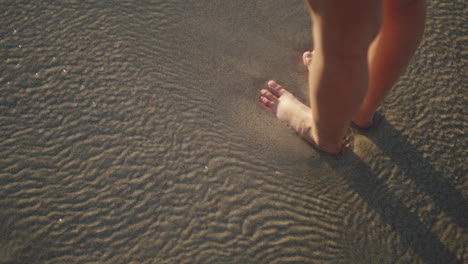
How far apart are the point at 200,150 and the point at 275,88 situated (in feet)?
1.48

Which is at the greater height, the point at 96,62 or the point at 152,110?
the point at 96,62

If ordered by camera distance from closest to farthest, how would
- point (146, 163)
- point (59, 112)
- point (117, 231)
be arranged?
point (117, 231)
point (146, 163)
point (59, 112)

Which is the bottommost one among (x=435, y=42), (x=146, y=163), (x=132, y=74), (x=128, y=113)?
(x=146, y=163)

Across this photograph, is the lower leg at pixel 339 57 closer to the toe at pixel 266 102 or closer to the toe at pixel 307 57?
the toe at pixel 266 102

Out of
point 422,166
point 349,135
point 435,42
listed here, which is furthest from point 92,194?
point 435,42

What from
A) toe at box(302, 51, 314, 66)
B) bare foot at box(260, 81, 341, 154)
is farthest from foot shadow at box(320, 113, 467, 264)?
toe at box(302, 51, 314, 66)

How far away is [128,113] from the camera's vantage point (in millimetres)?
1501

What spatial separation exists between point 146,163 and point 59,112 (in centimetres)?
47

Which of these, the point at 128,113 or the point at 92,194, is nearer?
the point at 92,194

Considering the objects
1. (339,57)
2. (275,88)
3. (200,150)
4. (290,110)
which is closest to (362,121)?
(290,110)

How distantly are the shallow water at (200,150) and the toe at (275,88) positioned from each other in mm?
82

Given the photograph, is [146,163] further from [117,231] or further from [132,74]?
[132,74]

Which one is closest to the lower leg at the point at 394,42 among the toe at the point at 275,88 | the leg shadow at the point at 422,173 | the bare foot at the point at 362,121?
the bare foot at the point at 362,121

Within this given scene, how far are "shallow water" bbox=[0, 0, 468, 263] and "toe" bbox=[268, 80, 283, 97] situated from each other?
0.27 feet
